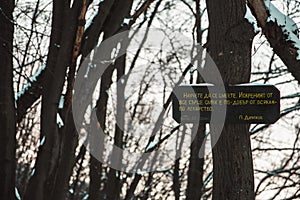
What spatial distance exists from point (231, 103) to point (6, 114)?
3.12m

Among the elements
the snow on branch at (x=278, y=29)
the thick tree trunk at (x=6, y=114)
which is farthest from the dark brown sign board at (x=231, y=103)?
the thick tree trunk at (x=6, y=114)

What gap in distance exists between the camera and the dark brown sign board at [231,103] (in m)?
5.46

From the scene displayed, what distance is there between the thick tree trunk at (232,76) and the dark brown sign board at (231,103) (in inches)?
12.1

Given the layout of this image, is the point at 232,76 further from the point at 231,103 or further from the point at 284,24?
the point at 284,24

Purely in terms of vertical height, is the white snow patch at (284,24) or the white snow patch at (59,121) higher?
the white snow patch at (284,24)

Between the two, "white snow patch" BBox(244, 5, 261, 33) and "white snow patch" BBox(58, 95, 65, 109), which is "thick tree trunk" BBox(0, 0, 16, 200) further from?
"white snow patch" BBox(244, 5, 261, 33)

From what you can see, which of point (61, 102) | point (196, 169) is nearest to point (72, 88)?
point (61, 102)

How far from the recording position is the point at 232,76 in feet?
19.3

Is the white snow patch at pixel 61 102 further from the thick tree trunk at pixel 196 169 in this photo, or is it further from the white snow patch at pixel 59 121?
the thick tree trunk at pixel 196 169

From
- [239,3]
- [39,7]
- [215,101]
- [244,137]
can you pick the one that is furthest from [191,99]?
[39,7]

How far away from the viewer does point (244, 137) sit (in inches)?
229

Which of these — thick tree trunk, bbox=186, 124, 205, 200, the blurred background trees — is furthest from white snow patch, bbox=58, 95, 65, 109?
thick tree trunk, bbox=186, 124, 205, 200

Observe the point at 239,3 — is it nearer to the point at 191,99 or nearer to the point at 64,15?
the point at 191,99

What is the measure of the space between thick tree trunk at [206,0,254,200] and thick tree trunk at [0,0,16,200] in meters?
2.75
